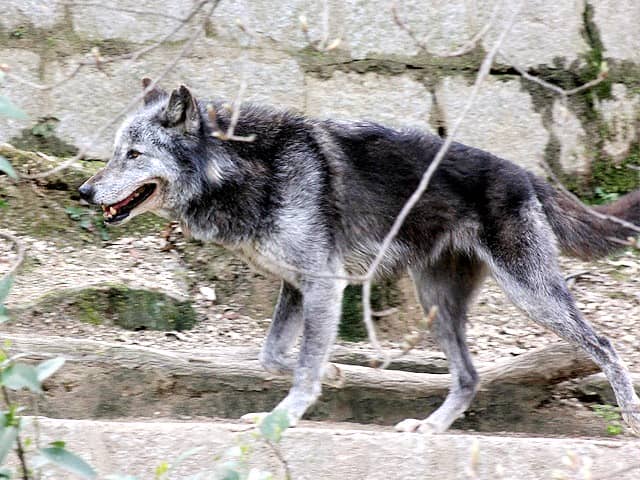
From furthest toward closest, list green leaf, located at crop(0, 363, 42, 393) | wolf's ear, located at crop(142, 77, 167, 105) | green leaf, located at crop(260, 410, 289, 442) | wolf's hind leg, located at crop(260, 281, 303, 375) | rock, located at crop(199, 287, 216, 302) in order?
rock, located at crop(199, 287, 216, 302)
wolf's ear, located at crop(142, 77, 167, 105)
wolf's hind leg, located at crop(260, 281, 303, 375)
green leaf, located at crop(260, 410, 289, 442)
green leaf, located at crop(0, 363, 42, 393)

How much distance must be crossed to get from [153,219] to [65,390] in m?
2.22

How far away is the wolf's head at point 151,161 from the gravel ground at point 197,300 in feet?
3.44

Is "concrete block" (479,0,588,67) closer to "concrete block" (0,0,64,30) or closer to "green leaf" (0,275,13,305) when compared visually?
"concrete block" (0,0,64,30)

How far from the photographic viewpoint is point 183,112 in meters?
5.43

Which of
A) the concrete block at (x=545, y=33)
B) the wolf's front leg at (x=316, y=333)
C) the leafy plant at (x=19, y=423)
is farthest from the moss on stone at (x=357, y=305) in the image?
the leafy plant at (x=19, y=423)

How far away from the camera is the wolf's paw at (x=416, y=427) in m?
5.20

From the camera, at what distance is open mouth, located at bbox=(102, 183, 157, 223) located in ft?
17.7

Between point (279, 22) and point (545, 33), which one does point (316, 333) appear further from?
point (545, 33)

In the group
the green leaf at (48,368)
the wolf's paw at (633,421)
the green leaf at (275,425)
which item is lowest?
the wolf's paw at (633,421)

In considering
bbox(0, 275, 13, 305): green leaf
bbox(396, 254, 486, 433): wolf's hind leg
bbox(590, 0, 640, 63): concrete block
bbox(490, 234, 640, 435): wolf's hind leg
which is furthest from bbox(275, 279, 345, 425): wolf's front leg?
bbox(590, 0, 640, 63): concrete block

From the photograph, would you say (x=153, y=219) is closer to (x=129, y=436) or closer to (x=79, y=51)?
(x=79, y=51)

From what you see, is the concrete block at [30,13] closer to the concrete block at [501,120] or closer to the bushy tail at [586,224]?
the concrete block at [501,120]

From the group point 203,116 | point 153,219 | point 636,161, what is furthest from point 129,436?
point 636,161

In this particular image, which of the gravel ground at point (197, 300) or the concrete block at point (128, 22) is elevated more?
the concrete block at point (128, 22)
